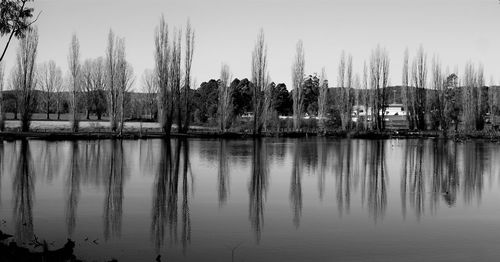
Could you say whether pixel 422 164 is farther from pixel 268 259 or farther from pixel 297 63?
pixel 297 63

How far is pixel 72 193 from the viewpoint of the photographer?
11.8 metres

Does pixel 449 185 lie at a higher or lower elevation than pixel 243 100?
lower

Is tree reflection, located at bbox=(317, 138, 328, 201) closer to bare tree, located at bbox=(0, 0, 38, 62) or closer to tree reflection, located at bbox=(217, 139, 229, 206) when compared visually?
tree reflection, located at bbox=(217, 139, 229, 206)

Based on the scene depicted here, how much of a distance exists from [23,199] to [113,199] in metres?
1.95

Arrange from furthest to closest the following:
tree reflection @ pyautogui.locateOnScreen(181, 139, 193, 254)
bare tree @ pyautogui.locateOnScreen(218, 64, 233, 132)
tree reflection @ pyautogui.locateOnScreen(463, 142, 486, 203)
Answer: bare tree @ pyautogui.locateOnScreen(218, 64, 233, 132) < tree reflection @ pyautogui.locateOnScreen(463, 142, 486, 203) < tree reflection @ pyautogui.locateOnScreen(181, 139, 193, 254)

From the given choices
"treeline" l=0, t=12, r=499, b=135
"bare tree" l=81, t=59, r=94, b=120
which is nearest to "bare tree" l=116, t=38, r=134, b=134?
"treeline" l=0, t=12, r=499, b=135

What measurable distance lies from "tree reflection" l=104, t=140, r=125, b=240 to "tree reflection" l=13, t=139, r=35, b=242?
1.28 metres

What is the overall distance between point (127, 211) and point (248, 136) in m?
29.7

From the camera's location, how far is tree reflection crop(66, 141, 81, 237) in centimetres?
878

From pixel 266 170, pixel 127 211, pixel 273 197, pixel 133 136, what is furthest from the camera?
pixel 133 136

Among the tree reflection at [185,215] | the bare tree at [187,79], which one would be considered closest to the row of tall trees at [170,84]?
the bare tree at [187,79]

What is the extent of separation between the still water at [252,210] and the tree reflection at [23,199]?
3 centimetres

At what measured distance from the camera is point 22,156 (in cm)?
2025

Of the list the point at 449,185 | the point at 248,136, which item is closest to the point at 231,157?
the point at 449,185
